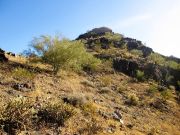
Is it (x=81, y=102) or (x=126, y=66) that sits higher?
(x=126, y=66)

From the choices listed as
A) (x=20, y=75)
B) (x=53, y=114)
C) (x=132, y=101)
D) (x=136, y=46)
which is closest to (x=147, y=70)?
(x=132, y=101)

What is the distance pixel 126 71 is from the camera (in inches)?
1507

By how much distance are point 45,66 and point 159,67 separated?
70.6 ft

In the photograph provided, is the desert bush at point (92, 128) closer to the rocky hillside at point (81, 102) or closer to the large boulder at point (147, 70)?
the rocky hillside at point (81, 102)

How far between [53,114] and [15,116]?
217 centimetres

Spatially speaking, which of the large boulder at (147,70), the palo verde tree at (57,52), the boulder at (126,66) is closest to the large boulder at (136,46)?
the large boulder at (147,70)

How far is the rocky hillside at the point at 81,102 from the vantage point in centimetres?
1279

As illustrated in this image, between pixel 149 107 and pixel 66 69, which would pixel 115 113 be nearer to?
pixel 149 107

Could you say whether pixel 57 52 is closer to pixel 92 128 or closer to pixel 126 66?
pixel 92 128

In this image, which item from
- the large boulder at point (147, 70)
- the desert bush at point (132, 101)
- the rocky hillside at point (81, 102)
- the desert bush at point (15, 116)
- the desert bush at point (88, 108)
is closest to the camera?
the desert bush at point (15, 116)

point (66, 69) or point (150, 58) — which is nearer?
point (66, 69)

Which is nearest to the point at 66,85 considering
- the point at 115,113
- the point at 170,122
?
the point at 115,113

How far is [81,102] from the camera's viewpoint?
17297mm

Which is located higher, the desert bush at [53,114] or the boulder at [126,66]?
the boulder at [126,66]
